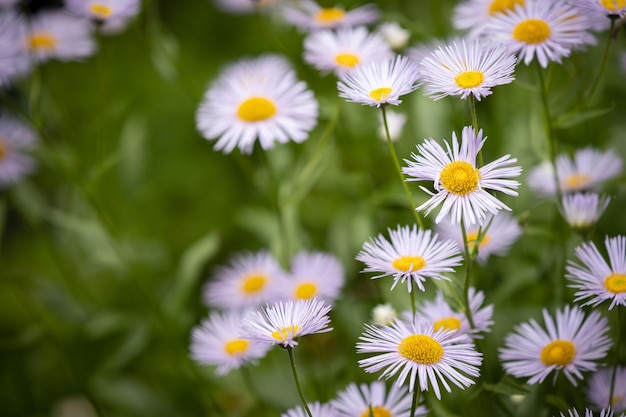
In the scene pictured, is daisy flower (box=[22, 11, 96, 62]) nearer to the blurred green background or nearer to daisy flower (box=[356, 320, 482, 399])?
the blurred green background

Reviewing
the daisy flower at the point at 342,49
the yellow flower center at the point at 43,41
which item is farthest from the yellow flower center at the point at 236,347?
the yellow flower center at the point at 43,41

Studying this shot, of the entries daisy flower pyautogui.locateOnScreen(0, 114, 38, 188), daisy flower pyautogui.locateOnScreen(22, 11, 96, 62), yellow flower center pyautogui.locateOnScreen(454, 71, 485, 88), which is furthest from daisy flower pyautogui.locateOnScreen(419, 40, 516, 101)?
daisy flower pyautogui.locateOnScreen(0, 114, 38, 188)

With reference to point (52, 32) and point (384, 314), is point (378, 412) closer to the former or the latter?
point (384, 314)

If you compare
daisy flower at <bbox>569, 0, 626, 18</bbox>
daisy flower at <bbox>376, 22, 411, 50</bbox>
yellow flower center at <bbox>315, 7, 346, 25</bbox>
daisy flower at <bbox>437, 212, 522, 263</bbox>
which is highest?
yellow flower center at <bbox>315, 7, 346, 25</bbox>

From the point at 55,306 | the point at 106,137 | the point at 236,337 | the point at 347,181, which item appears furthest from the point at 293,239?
the point at 106,137

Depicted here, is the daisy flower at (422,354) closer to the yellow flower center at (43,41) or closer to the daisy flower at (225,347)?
the daisy flower at (225,347)

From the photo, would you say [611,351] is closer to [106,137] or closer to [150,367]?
[150,367]
